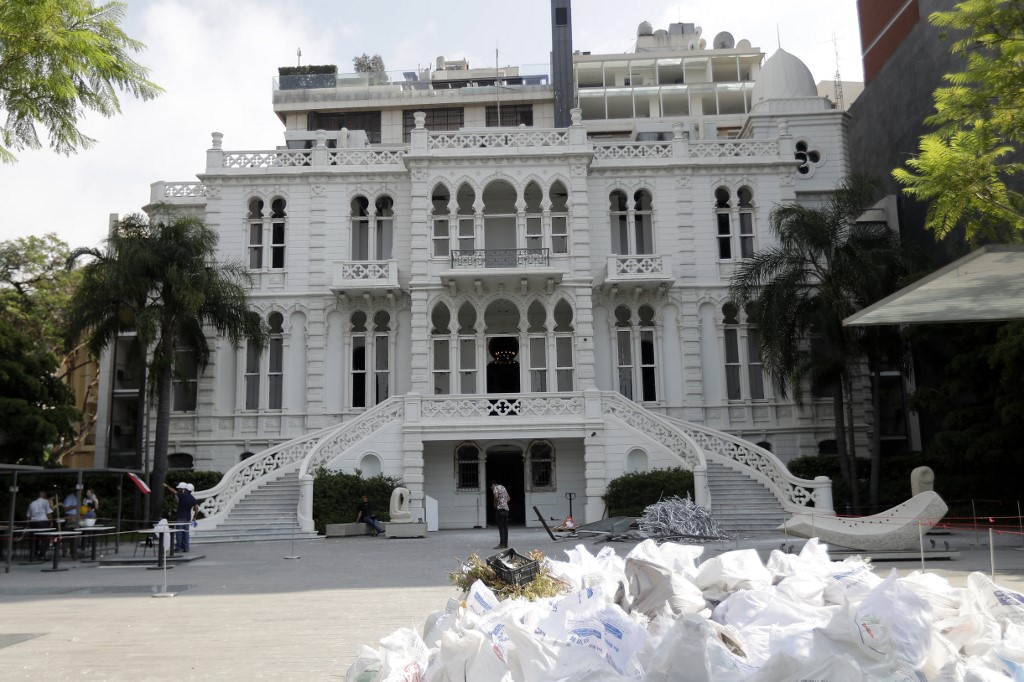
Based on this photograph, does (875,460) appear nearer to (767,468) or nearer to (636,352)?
(767,468)

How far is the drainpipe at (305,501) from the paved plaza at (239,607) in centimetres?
406

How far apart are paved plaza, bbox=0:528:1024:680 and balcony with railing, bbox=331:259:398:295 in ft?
39.3

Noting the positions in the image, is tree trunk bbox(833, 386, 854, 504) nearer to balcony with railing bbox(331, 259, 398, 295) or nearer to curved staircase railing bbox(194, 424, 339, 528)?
balcony with railing bbox(331, 259, 398, 295)

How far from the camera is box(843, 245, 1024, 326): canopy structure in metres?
6.65

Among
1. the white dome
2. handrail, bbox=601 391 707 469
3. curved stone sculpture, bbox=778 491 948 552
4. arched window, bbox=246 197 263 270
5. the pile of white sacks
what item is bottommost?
curved stone sculpture, bbox=778 491 948 552

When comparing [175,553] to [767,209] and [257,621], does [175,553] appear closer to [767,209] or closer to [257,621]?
[257,621]

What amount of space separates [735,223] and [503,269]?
937cm

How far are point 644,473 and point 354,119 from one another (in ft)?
104

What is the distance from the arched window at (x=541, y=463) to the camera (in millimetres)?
29750

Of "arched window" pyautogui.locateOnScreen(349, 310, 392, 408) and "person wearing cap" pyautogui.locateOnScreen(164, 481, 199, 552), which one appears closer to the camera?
"person wearing cap" pyautogui.locateOnScreen(164, 481, 199, 552)

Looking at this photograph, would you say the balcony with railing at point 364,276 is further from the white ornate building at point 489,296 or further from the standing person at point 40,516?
the standing person at point 40,516

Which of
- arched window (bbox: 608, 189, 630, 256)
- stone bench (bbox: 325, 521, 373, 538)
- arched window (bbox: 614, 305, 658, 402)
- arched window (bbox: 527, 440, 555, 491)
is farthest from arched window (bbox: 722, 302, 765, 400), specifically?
stone bench (bbox: 325, 521, 373, 538)

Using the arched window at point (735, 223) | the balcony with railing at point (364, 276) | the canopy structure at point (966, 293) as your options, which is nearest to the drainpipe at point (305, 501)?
the balcony with railing at point (364, 276)

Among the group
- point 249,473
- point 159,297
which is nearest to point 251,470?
point 249,473
